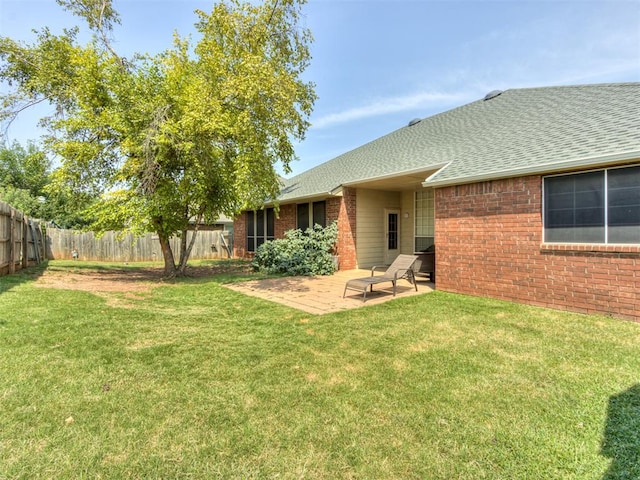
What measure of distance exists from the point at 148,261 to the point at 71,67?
10.9 meters

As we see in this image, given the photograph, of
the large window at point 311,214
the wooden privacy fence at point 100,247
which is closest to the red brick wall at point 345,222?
the large window at point 311,214

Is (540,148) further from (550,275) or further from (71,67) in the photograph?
(71,67)

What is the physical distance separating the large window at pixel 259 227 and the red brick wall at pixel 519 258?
9.34 metres

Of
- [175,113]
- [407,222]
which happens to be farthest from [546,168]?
[175,113]

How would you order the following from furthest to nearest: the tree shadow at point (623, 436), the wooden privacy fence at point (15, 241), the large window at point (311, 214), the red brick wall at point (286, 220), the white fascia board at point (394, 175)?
the red brick wall at point (286, 220) < the large window at point (311, 214) < the wooden privacy fence at point (15, 241) < the white fascia board at point (394, 175) < the tree shadow at point (623, 436)

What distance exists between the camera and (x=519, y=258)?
6812mm

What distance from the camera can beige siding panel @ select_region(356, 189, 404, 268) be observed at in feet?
41.0

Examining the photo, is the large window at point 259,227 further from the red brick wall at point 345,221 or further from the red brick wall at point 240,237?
the red brick wall at point 345,221

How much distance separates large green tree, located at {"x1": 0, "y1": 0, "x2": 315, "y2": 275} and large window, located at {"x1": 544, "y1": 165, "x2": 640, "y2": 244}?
21.1 feet

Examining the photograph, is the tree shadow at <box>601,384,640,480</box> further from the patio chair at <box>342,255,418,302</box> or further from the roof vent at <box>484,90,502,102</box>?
the roof vent at <box>484,90,502,102</box>

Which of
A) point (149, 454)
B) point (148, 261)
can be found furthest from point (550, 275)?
point (148, 261)

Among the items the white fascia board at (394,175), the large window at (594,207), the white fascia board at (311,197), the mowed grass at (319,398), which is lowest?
the mowed grass at (319,398)

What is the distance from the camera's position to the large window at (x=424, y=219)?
38.6 feet

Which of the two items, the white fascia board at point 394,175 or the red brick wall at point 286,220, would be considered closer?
the white fascia board at point 394,175
